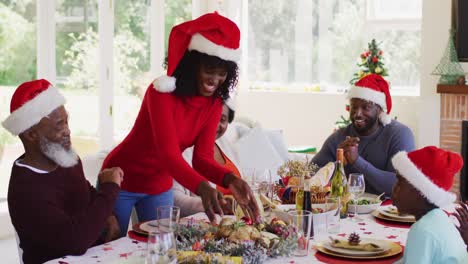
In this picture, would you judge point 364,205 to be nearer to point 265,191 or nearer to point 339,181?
point 339,181

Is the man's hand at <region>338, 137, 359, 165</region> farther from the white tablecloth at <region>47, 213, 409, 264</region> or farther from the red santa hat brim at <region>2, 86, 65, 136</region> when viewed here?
the red santa hat brim at <region>2, 86, 65, 136</region>

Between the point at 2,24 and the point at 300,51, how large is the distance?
3280 millimetres

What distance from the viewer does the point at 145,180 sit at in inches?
115

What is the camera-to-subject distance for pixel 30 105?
2.35 meters

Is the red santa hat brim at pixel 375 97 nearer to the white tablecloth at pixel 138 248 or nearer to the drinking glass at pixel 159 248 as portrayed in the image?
the white tablecloth at pixel 138 248

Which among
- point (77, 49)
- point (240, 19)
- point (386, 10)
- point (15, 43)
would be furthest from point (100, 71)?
point (386, 10)

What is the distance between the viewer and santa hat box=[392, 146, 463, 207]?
2156 mm

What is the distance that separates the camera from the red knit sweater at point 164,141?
2.62 m

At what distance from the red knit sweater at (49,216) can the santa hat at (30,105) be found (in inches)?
5.8

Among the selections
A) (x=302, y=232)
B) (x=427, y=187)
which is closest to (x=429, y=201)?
(x=427, y=187)

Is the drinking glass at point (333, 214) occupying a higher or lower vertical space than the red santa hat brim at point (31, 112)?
lower

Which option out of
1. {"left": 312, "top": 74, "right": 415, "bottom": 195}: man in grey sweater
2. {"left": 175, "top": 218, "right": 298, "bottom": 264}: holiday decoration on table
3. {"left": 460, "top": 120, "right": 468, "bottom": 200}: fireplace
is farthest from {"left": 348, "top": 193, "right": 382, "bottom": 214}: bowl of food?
{"left": 460, "top": 120, "right": 468, "bottom": 200}: fireplace

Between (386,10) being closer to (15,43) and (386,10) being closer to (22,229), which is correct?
(15,43)

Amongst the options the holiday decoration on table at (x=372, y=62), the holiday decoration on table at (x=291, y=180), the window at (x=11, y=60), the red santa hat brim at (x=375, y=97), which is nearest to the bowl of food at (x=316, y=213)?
the holiday decoration on table at (x=291, y=180)
